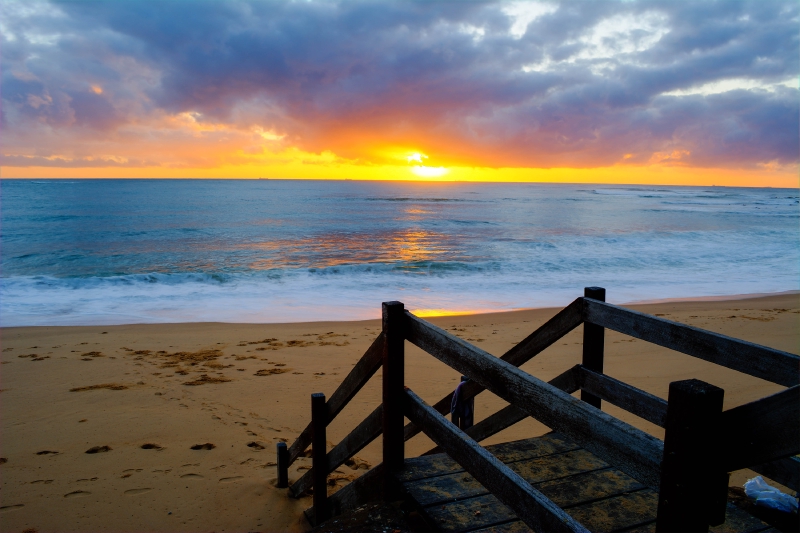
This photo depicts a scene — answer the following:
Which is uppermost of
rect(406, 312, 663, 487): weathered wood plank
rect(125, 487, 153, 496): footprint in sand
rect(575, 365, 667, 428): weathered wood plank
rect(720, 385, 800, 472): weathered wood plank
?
rect(720, 385, 800, 472): weathered wood plank

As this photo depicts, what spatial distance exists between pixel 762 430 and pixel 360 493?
2.70m

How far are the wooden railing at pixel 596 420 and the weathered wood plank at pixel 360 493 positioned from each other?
0.5 inches

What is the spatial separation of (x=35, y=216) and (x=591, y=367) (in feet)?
174

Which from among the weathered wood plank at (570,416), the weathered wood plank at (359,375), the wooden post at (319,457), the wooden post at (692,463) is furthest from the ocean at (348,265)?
the wooden post at (692,463)

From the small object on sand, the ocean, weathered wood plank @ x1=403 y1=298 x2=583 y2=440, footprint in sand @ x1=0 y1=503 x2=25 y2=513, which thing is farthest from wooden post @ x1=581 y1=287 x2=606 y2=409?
the ocean

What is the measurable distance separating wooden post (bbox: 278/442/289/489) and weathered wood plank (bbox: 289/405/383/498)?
584 mm

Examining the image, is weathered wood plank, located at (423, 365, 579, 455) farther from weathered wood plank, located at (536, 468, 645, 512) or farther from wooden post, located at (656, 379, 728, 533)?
wooden post, located at (656, 379, 728, 533)

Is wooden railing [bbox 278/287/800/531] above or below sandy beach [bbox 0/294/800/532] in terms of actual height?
above

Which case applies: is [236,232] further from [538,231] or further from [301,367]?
[301,367]

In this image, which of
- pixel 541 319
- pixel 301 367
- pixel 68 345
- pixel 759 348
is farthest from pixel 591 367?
pixel 68 345

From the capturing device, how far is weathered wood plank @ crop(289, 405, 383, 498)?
298cm

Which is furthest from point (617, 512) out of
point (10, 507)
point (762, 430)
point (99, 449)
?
point (99, 449)

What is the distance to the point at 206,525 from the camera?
13.4 ft

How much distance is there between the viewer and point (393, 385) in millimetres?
2711
